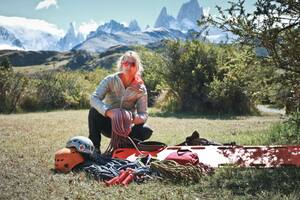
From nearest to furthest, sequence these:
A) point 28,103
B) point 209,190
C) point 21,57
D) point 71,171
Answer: point 209,190
point 71,171
point 28,103
point 21,57

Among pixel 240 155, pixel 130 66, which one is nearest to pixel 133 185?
pixel 240 155

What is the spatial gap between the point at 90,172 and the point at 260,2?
2.81 m

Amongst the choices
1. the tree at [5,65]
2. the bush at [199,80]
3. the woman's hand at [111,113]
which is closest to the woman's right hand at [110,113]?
the woman's hand at [111,113]

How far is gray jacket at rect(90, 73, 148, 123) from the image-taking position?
717cm

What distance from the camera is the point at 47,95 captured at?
2172 centimetres

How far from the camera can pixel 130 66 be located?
7.16m

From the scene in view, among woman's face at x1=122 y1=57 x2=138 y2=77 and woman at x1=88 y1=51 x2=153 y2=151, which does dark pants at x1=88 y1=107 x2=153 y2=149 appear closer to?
woman at x1=88 y1=51 x2=153 y2=151

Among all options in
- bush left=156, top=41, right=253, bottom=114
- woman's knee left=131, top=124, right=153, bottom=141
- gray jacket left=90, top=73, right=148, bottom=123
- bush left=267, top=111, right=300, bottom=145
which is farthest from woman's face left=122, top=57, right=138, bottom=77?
bush left=156, top=41, right=253, bottom=114

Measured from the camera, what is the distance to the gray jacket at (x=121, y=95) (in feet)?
23.5

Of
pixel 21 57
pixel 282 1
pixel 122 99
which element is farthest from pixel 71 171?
pixel 21 57

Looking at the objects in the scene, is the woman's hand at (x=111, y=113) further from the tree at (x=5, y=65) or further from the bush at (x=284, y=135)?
the tree at (x=5, y=65)

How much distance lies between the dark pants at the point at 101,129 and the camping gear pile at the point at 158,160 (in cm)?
30

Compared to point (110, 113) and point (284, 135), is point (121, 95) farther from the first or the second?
point (284, 135)

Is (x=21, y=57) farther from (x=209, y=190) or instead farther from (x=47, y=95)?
(x=209, y=190)
